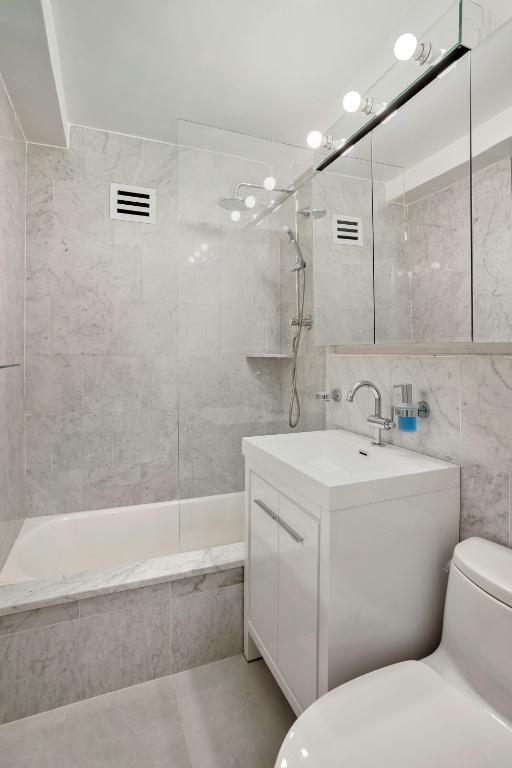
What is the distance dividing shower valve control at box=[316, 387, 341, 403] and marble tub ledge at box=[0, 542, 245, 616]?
0.83 metres

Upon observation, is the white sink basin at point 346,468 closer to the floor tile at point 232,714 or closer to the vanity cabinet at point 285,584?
the vanity cabinet at point 285,584

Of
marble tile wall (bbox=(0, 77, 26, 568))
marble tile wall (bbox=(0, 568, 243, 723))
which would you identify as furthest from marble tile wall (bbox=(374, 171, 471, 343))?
marble tile wall (bbox=(0, 77, 26, 568))

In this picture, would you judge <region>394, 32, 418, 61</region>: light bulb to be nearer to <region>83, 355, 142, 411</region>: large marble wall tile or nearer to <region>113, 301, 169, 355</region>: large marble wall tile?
<region>113, 301, 169, 355</region>: large marble wall tile

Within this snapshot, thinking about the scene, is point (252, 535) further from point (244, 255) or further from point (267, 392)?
point (244, 255)

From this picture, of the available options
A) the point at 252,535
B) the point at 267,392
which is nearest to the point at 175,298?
the point at 267,392

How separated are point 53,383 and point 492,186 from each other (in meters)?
2.23

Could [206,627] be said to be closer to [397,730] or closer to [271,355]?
[397,730]

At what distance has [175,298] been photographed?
255cm

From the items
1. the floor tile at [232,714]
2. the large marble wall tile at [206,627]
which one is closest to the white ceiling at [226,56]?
the large marble wall tile at [206,627]

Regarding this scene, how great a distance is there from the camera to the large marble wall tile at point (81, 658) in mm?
1555

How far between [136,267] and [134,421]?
931mm

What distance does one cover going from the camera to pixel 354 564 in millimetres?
1179

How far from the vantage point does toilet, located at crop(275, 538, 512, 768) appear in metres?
0.85

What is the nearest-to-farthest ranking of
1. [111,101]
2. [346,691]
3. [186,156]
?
[346,691], [186,156], [111,101]
